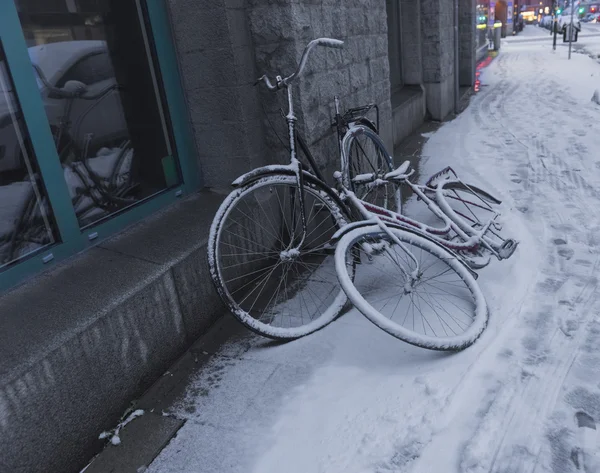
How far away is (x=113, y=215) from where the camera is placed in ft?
10.9

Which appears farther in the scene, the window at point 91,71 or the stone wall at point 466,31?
the stone wall at point 466,31

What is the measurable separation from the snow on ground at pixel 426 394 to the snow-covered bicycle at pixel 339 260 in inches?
6.9

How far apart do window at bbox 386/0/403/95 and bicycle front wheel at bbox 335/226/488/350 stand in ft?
21.0

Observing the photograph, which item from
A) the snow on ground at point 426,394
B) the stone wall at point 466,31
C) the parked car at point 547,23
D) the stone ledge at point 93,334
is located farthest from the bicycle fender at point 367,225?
the parked car at point 547,23

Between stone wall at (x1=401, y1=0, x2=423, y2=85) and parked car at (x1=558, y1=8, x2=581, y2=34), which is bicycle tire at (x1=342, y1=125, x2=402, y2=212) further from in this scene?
parked car at (x1=558, y1=8, x2=581, y2=34)

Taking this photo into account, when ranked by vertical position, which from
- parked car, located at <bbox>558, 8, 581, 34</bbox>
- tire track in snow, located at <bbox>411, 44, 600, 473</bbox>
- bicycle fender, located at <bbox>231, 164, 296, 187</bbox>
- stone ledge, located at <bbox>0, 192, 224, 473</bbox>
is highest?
bicycle fender, located at <bbox>231, 164, 296, 187</bbox>

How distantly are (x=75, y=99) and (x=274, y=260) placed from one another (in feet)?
5.77

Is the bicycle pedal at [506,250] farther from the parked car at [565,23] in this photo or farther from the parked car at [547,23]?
the parked car at [547,23]

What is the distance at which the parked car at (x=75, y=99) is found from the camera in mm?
2736

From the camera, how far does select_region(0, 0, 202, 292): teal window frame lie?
8.78 feet

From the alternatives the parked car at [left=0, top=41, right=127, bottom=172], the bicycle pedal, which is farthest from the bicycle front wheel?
the parked car at [left=0, top=41, right=127, bottom=172]

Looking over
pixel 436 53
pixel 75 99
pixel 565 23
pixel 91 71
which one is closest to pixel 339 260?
pixel 75 99

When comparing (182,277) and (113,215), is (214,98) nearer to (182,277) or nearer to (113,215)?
(113,215)

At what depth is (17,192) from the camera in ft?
9.21
